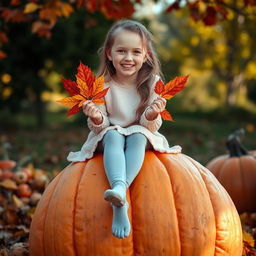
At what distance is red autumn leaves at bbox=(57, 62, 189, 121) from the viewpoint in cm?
226

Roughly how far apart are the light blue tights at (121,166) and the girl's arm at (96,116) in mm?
77

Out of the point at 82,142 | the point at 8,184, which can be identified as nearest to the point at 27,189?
the point at 8,184

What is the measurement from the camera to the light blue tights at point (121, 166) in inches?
81.5

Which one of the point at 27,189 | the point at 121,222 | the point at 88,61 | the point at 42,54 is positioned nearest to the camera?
the point at 121,222

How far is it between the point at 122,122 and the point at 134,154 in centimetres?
29

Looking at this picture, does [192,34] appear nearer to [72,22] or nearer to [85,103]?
[72,22]

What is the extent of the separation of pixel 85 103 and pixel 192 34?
1785 centimetres

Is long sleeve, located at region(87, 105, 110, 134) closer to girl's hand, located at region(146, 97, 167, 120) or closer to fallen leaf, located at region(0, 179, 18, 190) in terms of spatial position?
girl's hand, located at region(146, 97, 167, 120)

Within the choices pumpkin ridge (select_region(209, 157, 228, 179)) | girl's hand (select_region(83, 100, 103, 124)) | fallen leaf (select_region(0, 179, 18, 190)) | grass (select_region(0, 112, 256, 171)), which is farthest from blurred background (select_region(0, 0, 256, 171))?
girl's hand (select_region(83, 100, 103, 124))

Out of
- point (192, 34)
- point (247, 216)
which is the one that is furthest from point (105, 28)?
point (247, 216)

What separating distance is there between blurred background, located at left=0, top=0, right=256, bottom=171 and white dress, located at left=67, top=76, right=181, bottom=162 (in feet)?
3.53

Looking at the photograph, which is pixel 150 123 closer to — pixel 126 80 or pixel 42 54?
pixel 126 80

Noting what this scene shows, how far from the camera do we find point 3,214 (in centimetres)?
363

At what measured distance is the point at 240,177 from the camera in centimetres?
402
